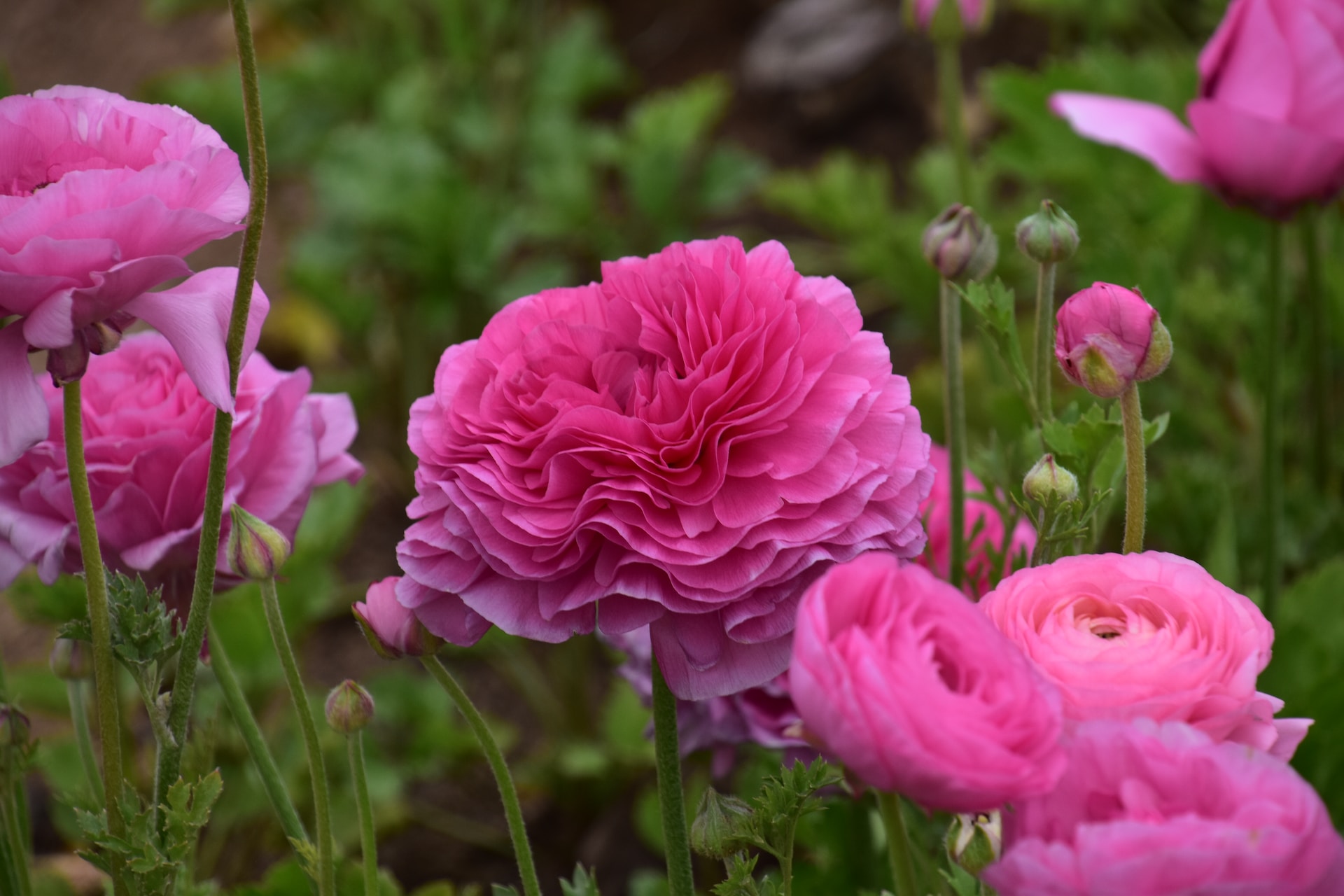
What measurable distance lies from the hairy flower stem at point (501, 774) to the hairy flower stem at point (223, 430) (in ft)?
0.26

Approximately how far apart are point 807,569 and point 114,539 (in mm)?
277

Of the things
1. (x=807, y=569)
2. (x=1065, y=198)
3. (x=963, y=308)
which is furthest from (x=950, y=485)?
(x=1065, y=198)

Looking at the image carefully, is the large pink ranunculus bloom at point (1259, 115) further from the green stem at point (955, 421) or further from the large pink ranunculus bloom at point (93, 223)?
the large pink ranunculus bloom at point (93, 223)

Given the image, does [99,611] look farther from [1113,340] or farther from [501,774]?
[1113,340]

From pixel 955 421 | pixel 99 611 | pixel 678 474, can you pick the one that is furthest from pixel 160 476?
pixel 955 421

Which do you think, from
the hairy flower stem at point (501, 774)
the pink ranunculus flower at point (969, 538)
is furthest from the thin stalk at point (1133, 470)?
the hairy flower stem at point (501, 774)

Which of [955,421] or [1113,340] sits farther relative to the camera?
[955,421]

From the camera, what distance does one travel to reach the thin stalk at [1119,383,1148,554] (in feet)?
1.44

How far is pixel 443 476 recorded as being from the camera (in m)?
0.44

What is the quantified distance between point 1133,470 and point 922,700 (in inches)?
6.3

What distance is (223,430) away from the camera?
17.2 inches

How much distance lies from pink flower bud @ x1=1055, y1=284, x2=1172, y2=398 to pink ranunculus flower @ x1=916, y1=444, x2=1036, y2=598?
133mm

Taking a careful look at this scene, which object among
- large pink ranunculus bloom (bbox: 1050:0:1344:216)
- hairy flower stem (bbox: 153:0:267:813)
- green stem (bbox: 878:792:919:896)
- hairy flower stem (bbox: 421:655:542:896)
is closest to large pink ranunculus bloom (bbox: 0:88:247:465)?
hairy flower stem (bbox: 153:0:267:813)

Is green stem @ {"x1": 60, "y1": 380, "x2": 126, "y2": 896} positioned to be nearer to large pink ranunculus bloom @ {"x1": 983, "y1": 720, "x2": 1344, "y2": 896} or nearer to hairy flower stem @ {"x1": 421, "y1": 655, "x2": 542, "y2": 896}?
hairy flower stem @ {"x1": 421, "y1": 655, "x2": 542, "y2": 896}
